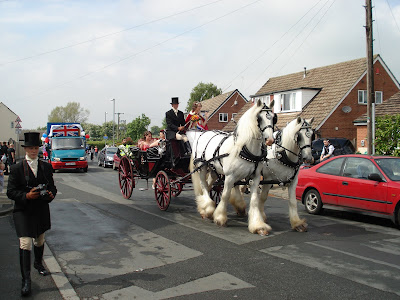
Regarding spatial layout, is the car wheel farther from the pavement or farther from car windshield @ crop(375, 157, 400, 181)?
car windshield @ crop(375, 157, 400, 181)

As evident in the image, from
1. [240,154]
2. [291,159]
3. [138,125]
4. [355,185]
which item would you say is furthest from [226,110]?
[240,154]

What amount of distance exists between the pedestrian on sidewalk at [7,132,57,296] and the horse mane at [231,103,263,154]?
3748 mm

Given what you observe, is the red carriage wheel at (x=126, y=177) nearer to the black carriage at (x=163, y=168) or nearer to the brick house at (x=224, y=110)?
the black carriage at (x=163, y=168)

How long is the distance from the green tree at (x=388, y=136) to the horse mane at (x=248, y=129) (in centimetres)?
717

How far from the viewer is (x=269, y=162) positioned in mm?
8781

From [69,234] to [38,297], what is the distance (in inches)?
128

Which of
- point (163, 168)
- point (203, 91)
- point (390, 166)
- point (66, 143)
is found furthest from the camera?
point (203, 91)

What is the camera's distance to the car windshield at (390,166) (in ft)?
29.3

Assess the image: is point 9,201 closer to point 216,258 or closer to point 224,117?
point 216,258

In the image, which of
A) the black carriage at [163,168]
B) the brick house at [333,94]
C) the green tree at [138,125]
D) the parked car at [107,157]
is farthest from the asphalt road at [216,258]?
the green tree at [138,125]

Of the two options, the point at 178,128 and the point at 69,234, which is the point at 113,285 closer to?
the point at 69,234

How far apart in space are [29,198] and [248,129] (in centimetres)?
426

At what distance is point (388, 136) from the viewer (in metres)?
13.4

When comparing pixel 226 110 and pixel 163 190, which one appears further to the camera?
pixel 226 110
